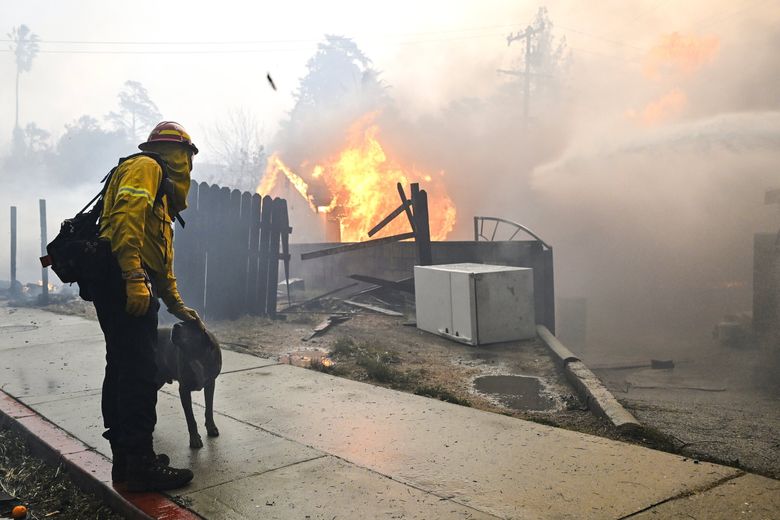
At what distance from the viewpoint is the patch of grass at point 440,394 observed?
4.88m

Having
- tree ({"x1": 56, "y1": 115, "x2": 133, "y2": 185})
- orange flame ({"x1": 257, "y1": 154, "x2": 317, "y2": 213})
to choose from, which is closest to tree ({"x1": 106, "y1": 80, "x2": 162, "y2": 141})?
A: tree ({"x1": 56, "y1": 115, "x2": 133, "y2": 185})

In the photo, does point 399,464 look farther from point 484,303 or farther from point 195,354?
point 484,303

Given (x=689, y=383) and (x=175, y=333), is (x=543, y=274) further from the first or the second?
(x=175, y=333)

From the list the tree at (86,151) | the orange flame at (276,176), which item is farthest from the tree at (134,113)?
the orange flame at (276,176)

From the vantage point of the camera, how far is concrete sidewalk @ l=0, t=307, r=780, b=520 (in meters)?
2.86

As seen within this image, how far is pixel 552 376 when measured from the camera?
603cm

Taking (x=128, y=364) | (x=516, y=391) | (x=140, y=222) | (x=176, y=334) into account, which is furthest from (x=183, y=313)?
(x=516, y=391)

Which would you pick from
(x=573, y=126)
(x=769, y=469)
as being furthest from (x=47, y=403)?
(x=573, y=126)

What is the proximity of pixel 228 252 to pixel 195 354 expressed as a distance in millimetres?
6233

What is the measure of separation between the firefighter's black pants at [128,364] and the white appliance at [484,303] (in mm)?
4720

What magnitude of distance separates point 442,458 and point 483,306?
13.7ft

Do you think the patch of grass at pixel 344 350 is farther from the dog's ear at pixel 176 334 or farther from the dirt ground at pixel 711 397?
the dog's ear at pixel 176 334

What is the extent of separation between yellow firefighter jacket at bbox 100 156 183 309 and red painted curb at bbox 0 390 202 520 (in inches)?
A: 41.9

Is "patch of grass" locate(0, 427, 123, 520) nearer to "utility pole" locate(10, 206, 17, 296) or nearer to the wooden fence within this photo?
the wooden fence
